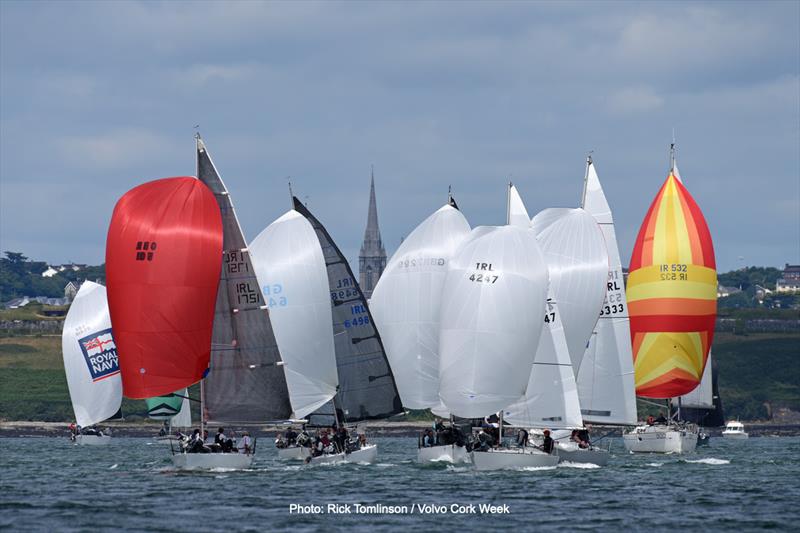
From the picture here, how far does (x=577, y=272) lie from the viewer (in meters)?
70.9

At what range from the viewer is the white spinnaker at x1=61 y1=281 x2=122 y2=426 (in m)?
96.5

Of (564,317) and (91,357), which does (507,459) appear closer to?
(564,317)

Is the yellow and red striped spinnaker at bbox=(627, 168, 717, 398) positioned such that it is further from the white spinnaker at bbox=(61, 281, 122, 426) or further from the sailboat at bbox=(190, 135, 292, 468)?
the white spinnaker at bbox=(61, 281, 122, 426)

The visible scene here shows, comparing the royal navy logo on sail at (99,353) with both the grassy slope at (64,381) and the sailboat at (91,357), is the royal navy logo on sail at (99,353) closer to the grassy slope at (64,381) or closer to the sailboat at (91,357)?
the sailboat at (91,357)

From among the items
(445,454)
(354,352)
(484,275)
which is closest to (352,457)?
(445,454)

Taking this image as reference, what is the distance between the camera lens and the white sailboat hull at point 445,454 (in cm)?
6825

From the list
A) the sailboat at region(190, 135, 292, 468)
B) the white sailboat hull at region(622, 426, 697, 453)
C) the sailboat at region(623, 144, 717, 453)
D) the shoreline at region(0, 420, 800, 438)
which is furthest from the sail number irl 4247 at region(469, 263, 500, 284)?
the shoreline at region(0, 420, 800, 438)

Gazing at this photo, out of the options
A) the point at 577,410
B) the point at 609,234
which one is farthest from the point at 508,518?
the point at 609,234

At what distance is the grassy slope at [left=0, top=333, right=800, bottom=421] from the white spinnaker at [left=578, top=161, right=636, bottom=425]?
298ft

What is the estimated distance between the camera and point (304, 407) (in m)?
69.1

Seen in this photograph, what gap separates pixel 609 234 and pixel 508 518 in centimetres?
3346

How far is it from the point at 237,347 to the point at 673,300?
28426 millimetres

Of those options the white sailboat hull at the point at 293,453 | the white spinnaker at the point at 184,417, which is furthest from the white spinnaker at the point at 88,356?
the white sailboat hull at the point at 293,453

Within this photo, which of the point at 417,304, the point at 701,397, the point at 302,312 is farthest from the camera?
the point at 701,397
